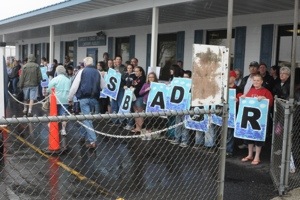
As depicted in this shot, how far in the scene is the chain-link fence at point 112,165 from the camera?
5027mm

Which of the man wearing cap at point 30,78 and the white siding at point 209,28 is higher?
the white siding at point 209,28

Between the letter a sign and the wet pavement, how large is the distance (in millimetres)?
565

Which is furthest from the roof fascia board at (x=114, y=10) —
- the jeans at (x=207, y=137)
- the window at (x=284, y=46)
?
the jeans at (x=207, y=137)

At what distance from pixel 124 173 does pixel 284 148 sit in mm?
2445

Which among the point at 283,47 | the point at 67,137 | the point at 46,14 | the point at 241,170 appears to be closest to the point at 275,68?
the point at 283,47

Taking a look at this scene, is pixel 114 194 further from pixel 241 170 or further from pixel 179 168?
pixel 241 170

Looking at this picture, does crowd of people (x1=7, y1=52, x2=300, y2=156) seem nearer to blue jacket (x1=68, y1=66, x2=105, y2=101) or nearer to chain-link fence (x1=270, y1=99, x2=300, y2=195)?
blue jacket (x1=68, y1=66, x2=105, y2=101)

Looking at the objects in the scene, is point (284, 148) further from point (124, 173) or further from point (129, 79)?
point (129, 79)

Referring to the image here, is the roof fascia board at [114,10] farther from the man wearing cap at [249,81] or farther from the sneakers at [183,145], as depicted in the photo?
the sneakers at [183,145]

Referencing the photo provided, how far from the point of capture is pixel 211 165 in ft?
21.8

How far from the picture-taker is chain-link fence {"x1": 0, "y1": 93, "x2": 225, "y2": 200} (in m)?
5.03

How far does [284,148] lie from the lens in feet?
16.3

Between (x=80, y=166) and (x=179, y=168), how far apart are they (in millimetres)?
1631

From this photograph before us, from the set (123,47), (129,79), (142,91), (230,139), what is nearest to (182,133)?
(230,139)
